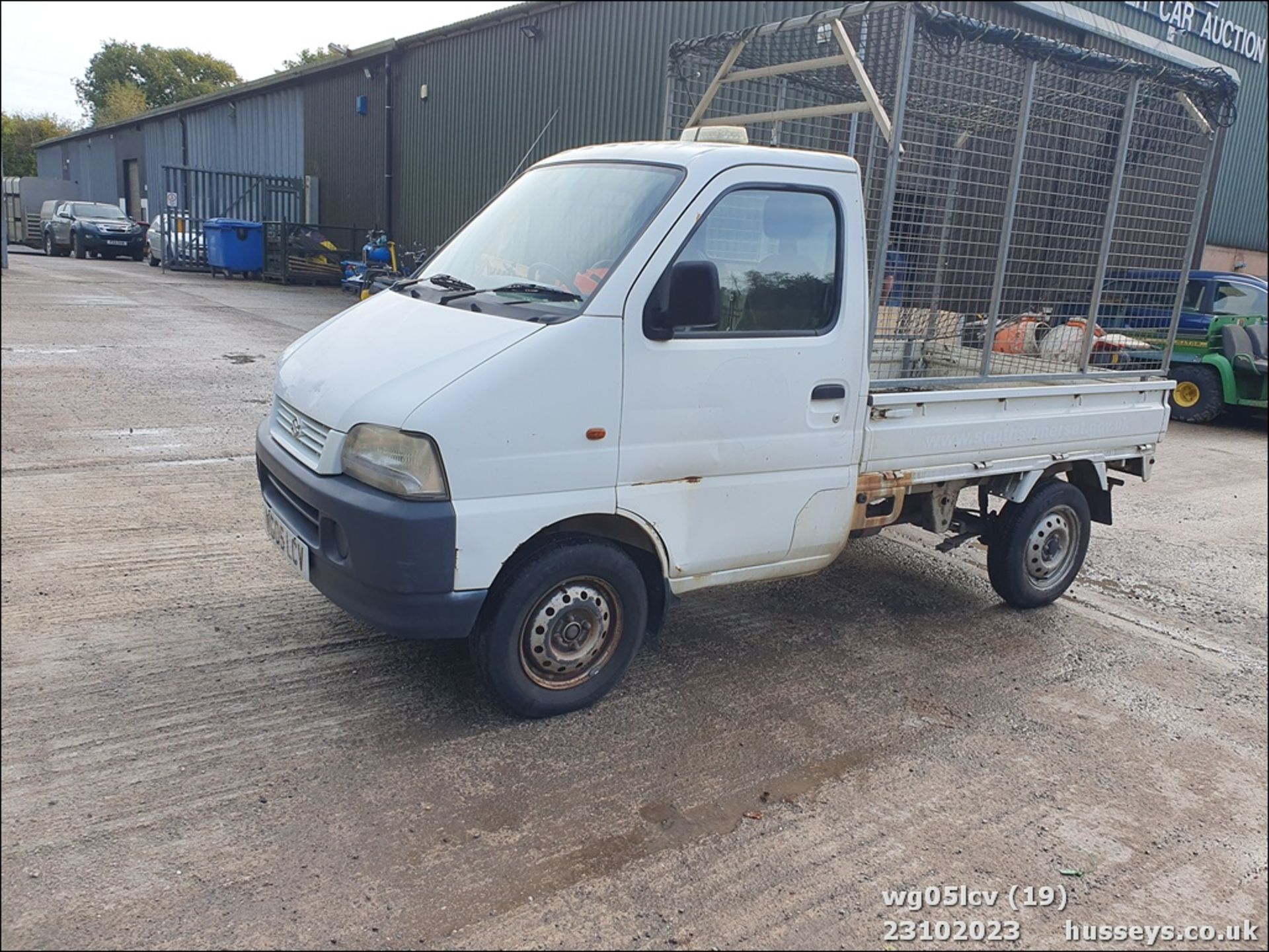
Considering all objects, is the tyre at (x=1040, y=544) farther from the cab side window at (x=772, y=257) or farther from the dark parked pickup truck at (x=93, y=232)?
the dark parked pickup truck at (x=93, y=232)

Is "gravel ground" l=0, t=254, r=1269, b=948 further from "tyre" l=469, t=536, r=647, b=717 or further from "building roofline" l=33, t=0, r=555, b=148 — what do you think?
"building roofline" l=33, t=0, r=555, b=148

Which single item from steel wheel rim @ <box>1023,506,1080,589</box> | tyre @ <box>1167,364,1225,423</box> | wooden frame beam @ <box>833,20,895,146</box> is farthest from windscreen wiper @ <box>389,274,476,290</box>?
tyre @ <box>1167,364,1225,423</box>

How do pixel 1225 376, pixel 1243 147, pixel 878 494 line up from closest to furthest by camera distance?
pixel 878 494 < pixel 1225 376 < pixel 1243 147

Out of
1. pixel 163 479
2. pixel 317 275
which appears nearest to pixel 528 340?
pixel 163 479

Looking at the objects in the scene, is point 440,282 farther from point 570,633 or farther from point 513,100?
point 513,100

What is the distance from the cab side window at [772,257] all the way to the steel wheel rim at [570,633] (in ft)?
3.64

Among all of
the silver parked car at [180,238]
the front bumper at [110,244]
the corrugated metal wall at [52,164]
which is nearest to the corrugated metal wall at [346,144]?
the silver parked car at [180,238]

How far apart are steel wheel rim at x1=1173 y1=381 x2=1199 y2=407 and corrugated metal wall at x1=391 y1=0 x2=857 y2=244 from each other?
22.6ft

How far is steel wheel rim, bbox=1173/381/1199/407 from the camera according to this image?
491 inches

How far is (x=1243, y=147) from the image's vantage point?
20.8 m

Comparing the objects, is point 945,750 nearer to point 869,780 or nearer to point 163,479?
point 869,780

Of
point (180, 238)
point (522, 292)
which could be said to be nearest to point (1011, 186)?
point (522, 292)

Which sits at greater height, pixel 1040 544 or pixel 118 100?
pixel 118 100

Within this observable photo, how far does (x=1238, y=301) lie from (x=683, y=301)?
40.4 feet
